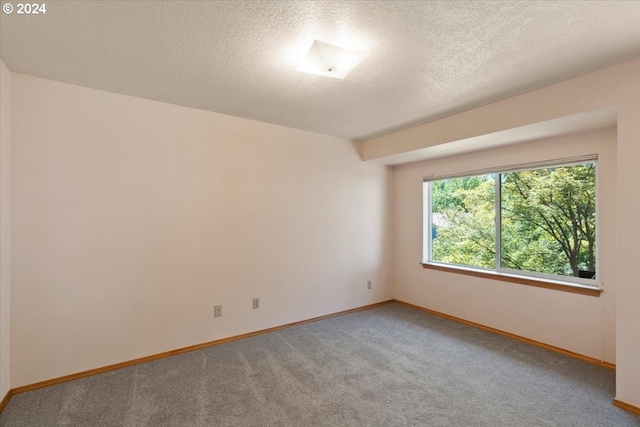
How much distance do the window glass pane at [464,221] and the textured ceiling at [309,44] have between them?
4.61ft

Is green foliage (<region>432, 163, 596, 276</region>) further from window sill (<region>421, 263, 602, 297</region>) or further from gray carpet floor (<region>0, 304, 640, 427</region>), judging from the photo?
gray carpet floor (<region>0, 304, 640, 427</region>)

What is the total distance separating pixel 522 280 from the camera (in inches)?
125

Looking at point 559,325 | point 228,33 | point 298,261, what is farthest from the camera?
point 298,261

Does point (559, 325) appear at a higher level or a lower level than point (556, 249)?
lower

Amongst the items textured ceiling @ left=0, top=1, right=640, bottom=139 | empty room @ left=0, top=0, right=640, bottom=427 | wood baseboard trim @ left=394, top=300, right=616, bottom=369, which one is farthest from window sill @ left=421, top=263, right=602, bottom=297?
textured ceiling @ left=0, top=1, right=640, bottom=139

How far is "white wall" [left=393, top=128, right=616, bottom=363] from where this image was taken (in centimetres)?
262

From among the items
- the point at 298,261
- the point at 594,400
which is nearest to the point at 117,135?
the point at 298,261

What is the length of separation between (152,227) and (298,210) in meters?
1.64

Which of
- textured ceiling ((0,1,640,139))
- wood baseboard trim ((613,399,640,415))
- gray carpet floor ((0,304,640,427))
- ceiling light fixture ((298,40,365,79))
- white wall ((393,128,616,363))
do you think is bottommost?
gray carpet floor ((0,304,640,427))

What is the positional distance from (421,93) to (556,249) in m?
2.22

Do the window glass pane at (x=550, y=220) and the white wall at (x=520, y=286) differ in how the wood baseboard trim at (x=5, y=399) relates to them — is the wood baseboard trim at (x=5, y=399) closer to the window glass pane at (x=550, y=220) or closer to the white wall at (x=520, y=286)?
the white wall at (x=520, y=286)

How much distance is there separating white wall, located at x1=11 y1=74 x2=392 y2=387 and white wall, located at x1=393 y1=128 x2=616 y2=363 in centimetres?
121

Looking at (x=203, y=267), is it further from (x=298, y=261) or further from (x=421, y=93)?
(x=421, y=93)

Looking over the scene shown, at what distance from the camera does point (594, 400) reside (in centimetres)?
211
